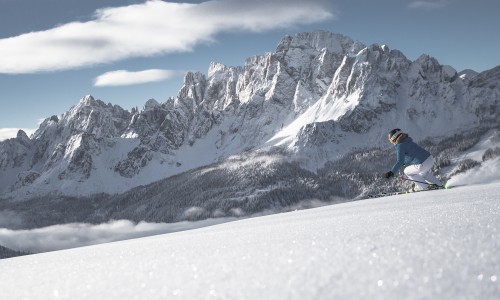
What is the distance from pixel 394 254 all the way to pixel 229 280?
3.23 feet

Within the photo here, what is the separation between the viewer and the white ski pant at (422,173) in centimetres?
1359

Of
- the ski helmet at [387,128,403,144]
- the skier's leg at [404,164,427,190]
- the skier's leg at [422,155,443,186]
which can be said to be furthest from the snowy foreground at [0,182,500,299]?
the skier's leg at [404,164,427,190]

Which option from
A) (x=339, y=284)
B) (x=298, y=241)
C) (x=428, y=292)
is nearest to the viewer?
(x=428, y=292)

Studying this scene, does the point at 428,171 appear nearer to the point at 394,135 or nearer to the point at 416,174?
the point at 416,174

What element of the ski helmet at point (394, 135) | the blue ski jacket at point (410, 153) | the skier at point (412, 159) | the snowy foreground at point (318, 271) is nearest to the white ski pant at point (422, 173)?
the skier at point (412, 159)

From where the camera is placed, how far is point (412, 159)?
1360 centimetres

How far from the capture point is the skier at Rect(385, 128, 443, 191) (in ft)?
44.2

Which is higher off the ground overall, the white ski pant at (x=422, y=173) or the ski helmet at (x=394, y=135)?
the ski helmet at (x=394, y=135)

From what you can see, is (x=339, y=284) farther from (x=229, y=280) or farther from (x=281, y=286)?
(x=229, y=280)

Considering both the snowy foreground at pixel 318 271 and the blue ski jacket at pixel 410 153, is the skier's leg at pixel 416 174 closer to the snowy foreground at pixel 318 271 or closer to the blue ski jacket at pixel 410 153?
the blue ski jacket at pixel 410 153

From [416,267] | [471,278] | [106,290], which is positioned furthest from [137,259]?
[471,278]

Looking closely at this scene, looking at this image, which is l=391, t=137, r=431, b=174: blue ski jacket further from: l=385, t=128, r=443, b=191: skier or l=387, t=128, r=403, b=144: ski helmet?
l=387, t=128, r=403, b=144: ski helmet

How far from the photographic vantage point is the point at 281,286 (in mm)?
2100

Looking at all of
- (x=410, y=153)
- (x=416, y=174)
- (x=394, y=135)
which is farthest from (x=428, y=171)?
(x=394, y=135)
